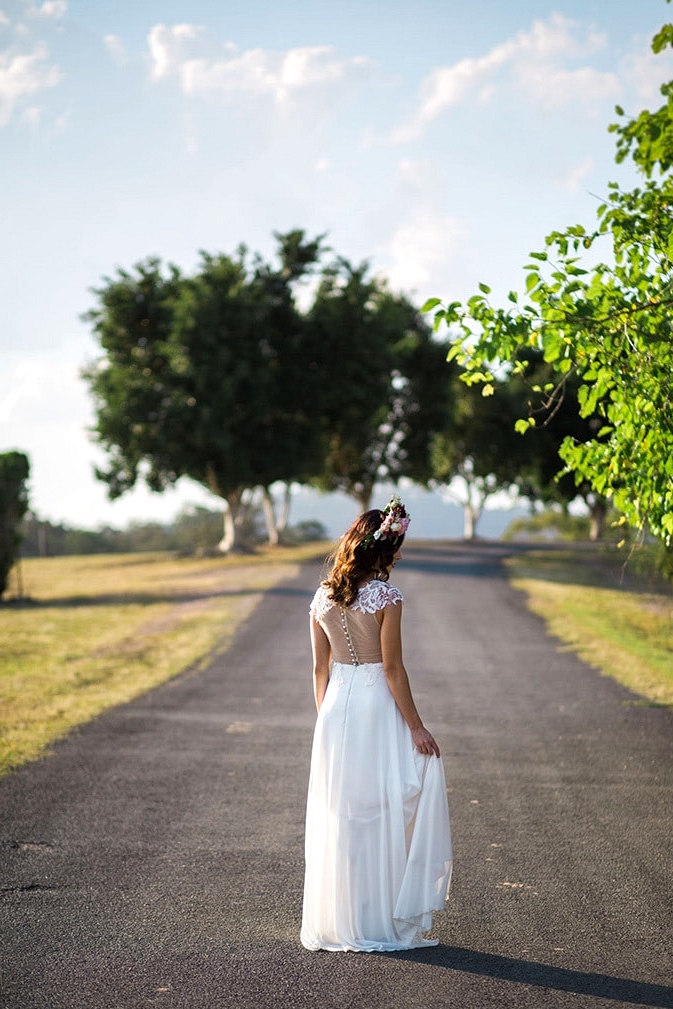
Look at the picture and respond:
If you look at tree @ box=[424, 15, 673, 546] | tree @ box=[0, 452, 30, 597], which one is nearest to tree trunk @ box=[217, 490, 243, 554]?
tree @ box=[0, 452, 30, 597]

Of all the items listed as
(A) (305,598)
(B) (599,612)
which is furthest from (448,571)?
(B) (599,612)

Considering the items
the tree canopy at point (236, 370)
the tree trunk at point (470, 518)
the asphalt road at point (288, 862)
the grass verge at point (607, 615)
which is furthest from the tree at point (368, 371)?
the asphalt road at point (288, 862)

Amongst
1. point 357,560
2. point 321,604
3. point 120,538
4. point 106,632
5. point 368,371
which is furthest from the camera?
point 120,538

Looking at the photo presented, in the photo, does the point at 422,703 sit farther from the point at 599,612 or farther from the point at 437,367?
the point at 437,367

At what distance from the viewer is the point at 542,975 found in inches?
192

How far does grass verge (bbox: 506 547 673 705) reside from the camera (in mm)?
14961

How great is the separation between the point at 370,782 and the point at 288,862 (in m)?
1.51

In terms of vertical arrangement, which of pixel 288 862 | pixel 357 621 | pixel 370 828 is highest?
pixel 357 621

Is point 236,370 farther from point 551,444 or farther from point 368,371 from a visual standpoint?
point 551,444

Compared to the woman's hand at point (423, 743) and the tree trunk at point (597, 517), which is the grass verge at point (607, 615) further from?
the tree trunk at point (597, 517)

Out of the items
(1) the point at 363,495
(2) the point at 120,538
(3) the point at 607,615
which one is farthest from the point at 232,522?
(2) the point at 120,538

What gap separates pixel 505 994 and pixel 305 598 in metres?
20.8

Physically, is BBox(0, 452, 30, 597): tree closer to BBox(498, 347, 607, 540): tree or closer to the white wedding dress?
the white wedding dress

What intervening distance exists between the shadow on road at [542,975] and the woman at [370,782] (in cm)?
18
